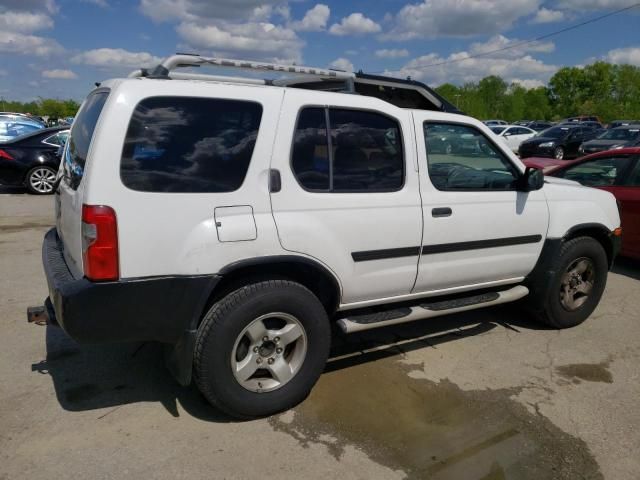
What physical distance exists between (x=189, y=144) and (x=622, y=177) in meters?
5.87

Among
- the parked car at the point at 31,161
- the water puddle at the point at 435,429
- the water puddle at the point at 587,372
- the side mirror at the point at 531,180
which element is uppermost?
the side mirror at the point at 531,180

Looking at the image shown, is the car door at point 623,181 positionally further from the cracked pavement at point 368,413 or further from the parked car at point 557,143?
the parked car at point 557,143

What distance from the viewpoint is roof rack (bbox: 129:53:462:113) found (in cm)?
333

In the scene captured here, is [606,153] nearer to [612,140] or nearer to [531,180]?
[531,180]

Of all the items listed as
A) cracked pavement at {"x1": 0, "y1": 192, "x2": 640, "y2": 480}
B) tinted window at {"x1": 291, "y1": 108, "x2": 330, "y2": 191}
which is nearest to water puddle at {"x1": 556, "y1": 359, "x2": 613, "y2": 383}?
cracked pavement at {"x1": 0, "y1": 192, "x2": 640, "y2": 480}

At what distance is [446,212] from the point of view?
3676 millimetres

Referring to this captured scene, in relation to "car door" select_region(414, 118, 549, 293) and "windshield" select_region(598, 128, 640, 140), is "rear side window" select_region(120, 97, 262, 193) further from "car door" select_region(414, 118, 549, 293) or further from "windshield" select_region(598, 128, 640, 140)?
"windshield" select_region(598, 128, 640, 140)

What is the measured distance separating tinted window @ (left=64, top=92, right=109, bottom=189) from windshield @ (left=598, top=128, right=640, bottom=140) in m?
21.3

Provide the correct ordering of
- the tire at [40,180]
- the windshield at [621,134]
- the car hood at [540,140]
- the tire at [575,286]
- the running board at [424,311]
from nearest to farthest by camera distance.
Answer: the running board at [424,311]
the tire at [575,286]
the tire at [40,180]
the windshield at [621,134]
the car hood at [540,140]

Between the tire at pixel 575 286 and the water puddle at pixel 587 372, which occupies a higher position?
the tire at pixel 575 286

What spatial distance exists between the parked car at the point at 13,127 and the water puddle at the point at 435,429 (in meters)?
14.9

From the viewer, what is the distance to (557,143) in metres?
23.4

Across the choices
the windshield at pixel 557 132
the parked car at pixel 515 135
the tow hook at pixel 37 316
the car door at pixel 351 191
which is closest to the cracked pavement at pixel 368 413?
the tow hook at pixel 37 316

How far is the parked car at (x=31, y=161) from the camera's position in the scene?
36.2ft
